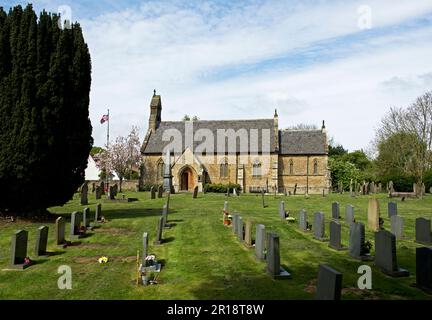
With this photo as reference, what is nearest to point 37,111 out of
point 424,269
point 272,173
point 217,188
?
point 424,269

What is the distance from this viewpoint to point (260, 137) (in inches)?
2240

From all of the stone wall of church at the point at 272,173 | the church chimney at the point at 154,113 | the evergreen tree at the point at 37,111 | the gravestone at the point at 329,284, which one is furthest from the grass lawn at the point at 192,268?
the church chimney at the point at 154,113

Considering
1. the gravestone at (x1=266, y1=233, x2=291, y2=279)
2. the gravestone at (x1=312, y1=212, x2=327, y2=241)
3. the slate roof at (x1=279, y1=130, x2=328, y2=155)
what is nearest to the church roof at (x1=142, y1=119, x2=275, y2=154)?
the slate roof at (x1=279, y1=130, x2=328, y2=155)

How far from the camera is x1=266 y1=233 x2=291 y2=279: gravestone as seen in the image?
36.0 feet

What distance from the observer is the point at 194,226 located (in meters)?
19.8

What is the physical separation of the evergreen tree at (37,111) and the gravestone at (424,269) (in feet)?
53.8

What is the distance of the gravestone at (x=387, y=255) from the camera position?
1105 cm

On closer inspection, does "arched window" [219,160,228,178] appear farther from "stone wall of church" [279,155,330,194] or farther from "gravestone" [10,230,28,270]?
"gravestone" [10,230,28,270]

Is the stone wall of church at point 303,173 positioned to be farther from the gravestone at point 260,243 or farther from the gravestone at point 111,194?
the gravestone at point 260,243

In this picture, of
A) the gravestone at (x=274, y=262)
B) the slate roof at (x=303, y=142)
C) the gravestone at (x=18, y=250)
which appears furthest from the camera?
the slate roof at (x=303, y=142)

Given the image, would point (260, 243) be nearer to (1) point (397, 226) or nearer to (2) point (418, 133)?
(1) point (397, 226)

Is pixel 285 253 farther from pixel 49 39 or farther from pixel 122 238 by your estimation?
pixel 49 39

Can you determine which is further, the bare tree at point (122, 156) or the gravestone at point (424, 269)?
the bare tree at point (122, 156)
